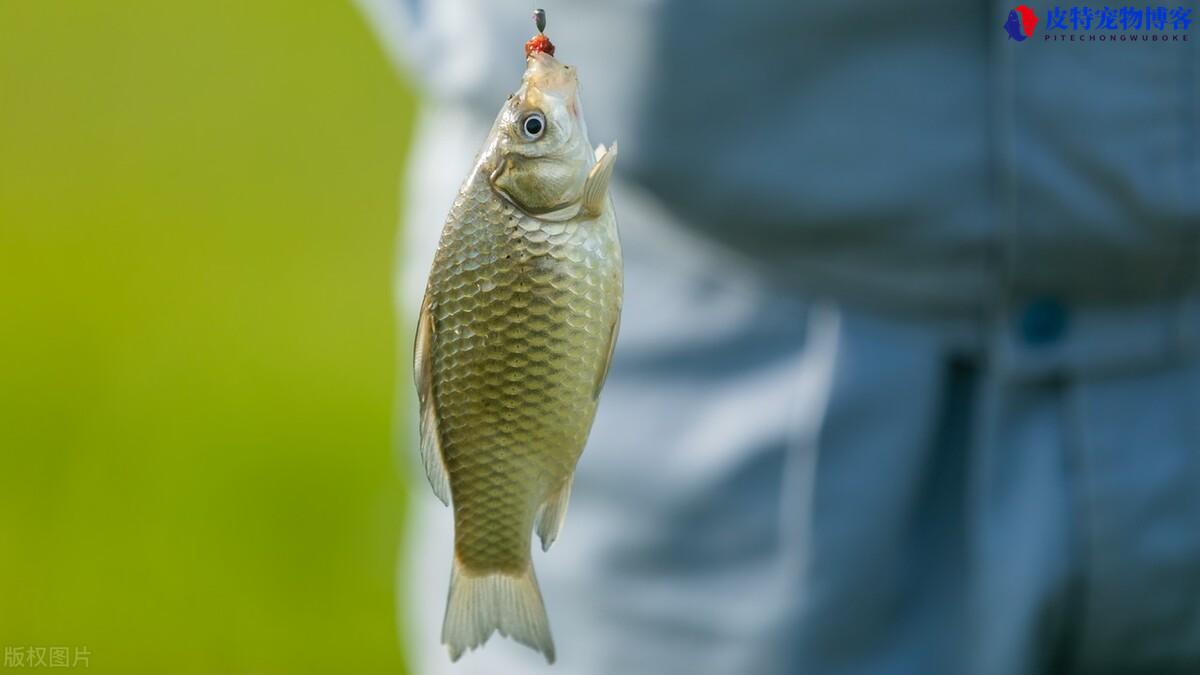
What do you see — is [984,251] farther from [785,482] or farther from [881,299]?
[785,482]

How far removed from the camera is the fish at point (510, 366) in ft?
1.37

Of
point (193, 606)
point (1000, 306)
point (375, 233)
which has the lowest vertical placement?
point (193, 606)

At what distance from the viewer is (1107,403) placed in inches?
37.5

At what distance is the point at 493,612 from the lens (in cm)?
43

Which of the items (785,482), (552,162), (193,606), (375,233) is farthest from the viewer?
(375,233)

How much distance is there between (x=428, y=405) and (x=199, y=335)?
120 inches

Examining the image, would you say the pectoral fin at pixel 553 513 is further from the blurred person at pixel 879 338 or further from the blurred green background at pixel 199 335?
the blurred green background at pixel 199 335

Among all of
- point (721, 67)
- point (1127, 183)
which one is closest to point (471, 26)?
point (721, 67)

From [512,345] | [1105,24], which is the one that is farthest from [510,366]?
[1105,24]

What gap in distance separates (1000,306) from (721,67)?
0.25m

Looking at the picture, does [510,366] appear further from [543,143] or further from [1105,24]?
[1105,24]

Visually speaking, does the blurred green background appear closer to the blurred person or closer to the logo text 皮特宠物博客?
the blurred person

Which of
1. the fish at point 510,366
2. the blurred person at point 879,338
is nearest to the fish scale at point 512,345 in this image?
the fish at point 510,366

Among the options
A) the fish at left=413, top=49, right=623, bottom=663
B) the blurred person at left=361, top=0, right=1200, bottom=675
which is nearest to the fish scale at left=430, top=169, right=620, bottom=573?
the fish at left=413, top=49, right=623, bottom=663
